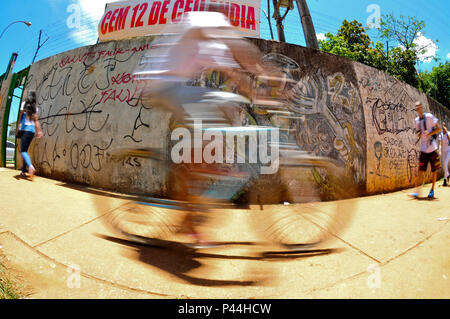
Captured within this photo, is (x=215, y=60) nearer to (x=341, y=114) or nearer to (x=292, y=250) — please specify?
(x=292, y=250)

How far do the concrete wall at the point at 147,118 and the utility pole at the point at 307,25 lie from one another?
2290 millimetres

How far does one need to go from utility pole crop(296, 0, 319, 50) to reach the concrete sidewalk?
605 centimetres

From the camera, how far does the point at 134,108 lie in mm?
3998

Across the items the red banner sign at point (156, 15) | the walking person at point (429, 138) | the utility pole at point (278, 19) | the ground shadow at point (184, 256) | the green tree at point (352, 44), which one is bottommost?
the ground shadow at point (184, 256)

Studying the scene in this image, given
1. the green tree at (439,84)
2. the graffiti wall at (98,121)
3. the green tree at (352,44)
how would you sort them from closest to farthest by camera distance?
the graffiti wall at (98,121) < the green tree at (352,44) < the green tree at (439,84)

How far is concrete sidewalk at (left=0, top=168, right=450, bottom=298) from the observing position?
4.19ft

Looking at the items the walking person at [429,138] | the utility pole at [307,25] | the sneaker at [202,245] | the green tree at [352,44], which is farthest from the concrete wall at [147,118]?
the green tree at [352,44]

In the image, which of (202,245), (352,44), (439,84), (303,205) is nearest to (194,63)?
(202,245)

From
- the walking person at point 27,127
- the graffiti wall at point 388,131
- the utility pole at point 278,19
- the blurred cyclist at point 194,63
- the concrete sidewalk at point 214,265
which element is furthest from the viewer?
the utility pole at point 278,19

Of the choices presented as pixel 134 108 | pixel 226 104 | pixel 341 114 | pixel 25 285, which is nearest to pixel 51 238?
pixel 25 285

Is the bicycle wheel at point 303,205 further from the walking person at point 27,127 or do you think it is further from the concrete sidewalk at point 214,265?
the walking person at point 27,127

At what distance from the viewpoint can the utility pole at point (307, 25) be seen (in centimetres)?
640

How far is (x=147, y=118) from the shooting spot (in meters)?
3.87

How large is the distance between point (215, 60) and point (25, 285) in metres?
2.11
